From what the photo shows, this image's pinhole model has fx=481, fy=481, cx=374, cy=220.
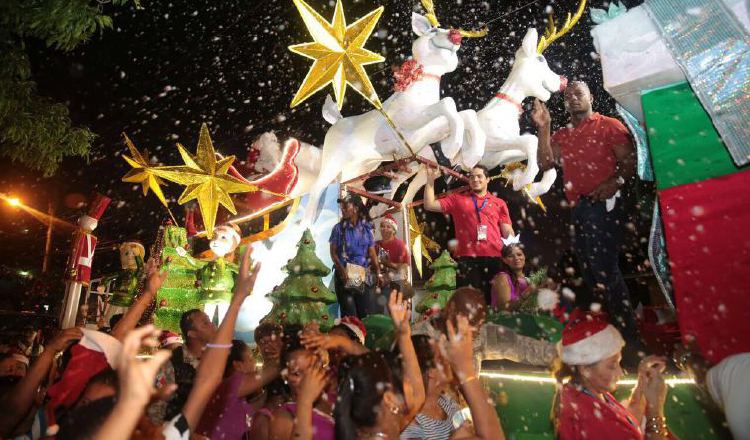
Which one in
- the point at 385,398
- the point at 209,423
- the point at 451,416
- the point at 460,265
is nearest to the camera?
the point at 385,398

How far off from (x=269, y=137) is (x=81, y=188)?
835cm

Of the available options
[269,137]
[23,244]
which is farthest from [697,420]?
[23,244]

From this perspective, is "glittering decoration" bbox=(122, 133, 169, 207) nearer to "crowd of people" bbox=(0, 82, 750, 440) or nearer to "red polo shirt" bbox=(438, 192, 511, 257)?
"crowd of people" bbox=(0, 82, 750, 440)

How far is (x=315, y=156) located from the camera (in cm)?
714

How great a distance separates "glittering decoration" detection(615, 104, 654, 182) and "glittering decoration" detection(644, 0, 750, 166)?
1.81 ft

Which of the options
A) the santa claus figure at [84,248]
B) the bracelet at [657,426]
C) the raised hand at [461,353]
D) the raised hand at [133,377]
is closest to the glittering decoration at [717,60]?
the bracelet at [657,426]

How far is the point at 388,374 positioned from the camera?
2154mm

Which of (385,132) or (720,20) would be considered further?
(385,132)

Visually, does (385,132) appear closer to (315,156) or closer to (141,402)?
(315,156)

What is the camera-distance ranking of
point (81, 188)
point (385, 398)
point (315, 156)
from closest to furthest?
point (385, 398)
point (315, 156)
point (81, 188)

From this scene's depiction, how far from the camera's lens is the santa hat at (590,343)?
2.46 metres

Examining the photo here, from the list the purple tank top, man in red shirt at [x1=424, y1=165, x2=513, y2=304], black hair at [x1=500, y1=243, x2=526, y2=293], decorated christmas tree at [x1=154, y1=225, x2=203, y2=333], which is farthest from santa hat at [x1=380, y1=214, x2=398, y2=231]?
the purple tank top

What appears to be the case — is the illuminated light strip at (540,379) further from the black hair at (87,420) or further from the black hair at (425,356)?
the black hair at (87,420)

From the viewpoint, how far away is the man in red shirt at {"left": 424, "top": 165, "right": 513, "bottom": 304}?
4.95 meters
